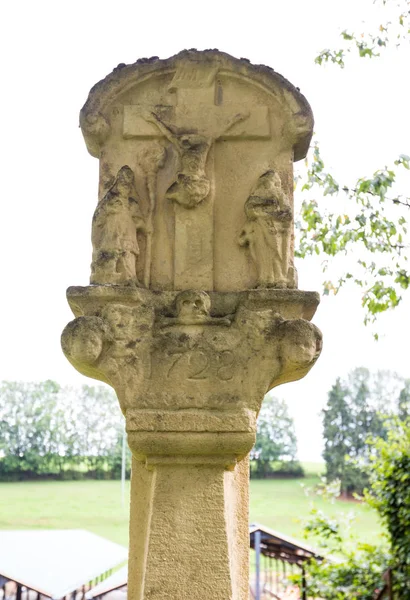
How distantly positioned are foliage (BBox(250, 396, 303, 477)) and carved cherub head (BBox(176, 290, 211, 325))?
17484mm

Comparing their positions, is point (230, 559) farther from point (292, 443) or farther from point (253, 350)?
point (292, 443)

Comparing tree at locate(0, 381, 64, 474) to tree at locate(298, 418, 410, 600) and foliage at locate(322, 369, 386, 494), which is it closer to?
foliage at locate(322, 369, 386, 494)

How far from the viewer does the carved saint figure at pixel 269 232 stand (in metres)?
2.78

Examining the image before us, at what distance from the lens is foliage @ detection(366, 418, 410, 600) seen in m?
5.33

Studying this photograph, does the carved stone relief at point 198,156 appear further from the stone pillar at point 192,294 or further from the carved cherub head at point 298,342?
the carved cherub head at point 298,342

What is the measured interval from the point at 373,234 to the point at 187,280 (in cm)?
326

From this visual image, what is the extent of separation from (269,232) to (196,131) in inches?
24.1

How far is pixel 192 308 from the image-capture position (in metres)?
2.65

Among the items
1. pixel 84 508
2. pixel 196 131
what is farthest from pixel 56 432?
pixel 196 131

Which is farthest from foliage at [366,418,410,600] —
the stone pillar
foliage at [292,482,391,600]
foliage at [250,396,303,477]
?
foliage at [250,396,303,477]

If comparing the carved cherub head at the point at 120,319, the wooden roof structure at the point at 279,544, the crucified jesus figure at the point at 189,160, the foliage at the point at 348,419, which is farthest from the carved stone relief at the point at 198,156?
the foliage at the point at 348,419

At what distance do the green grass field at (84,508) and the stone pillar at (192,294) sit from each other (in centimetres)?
1435

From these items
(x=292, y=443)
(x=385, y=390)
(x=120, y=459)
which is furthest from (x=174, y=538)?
(x=385, y=390)

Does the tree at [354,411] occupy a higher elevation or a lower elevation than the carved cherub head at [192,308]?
higher
